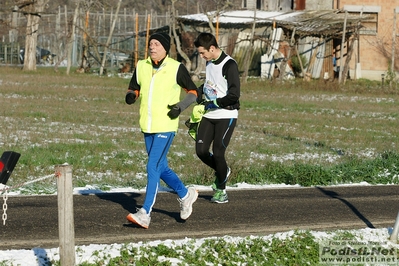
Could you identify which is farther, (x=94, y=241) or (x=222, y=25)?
Answer: (x=222, y=25)

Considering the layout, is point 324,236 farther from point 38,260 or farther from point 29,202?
point 29,202

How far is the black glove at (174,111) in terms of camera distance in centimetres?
835

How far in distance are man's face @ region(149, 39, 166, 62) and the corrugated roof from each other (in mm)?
29526

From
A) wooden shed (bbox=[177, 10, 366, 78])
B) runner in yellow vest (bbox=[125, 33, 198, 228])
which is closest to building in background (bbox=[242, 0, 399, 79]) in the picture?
wooden shed (bbox=[177, 10, 366, 78])

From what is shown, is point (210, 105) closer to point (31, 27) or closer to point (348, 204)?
point (348, 204)

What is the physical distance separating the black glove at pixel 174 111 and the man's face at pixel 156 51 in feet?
1.62

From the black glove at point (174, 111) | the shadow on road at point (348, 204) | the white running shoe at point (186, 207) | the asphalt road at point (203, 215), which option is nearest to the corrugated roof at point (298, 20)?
the shadow on road at point (348, 204)

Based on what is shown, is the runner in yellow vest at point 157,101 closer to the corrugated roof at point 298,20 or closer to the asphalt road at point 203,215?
the asphalt road at point 203,215

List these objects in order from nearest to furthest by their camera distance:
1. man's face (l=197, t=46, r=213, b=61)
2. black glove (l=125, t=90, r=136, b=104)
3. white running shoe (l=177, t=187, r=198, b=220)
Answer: black glove (l=125, t=90, r=136, b=104) < white running shoe (l=177, t=187, r=198, b=220) < man's face (l=197, t=46, r=213, b=61)

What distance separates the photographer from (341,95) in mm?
33875

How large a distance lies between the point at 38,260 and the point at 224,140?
3601 millimetres

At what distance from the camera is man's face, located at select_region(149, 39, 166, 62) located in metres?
8.38

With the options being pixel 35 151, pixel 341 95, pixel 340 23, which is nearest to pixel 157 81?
pixel 35 151

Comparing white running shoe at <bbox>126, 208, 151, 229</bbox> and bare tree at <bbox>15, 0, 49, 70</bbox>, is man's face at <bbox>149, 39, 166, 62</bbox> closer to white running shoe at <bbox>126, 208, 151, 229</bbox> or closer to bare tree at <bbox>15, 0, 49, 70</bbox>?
white running shoe at <bbox>126, 208, 151, 229</bbox>
